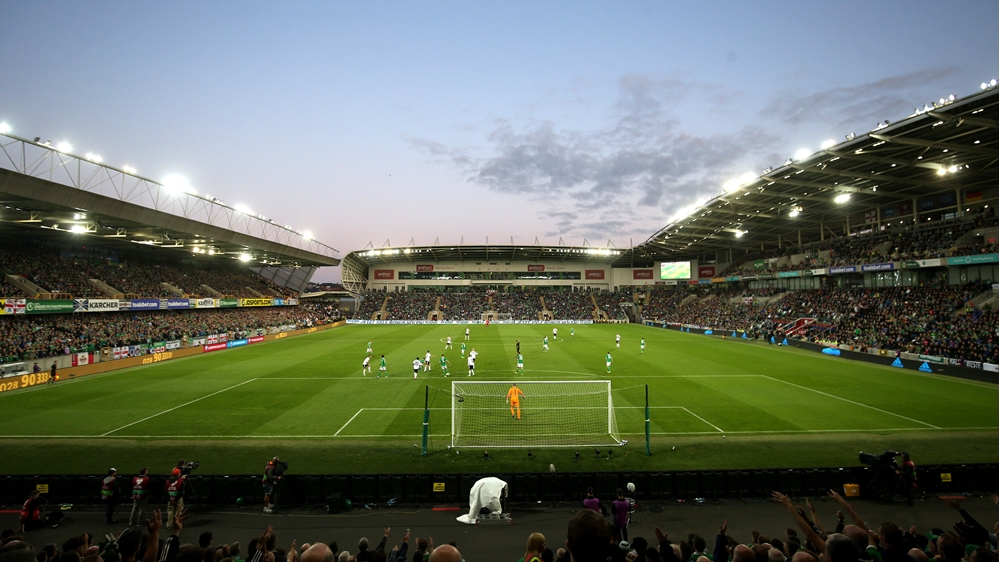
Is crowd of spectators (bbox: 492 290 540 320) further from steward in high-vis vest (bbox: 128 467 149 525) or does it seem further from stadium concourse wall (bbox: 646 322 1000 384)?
steward in high-vis vest (bbox: 128 467 149 525)

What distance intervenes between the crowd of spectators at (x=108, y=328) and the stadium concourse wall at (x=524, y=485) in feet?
69.7

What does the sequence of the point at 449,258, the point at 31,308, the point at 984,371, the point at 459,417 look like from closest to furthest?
the point at 459,417
the point at 984,371
the point at 31,308
the point at 449,258

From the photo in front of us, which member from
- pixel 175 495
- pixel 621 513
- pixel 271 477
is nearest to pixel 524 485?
pixel 621 513

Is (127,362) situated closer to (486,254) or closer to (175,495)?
(175,495)

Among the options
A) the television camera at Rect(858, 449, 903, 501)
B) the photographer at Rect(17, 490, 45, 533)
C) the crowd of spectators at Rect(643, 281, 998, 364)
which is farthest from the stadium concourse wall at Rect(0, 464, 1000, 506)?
the crowd of spectators at Rect(643, 281, 998, 364)

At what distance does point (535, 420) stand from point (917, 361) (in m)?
25.8

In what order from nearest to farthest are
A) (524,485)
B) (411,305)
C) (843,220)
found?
(524,485), (843,220), (411,305)

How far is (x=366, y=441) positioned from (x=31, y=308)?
29.4m

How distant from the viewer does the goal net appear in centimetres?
1456

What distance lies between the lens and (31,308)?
94.7 ft

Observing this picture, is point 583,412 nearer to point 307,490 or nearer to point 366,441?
point 366,441

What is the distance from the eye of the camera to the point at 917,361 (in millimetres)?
27031

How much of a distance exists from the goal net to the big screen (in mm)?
64017

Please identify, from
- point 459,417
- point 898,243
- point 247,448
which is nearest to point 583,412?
point 459,417
